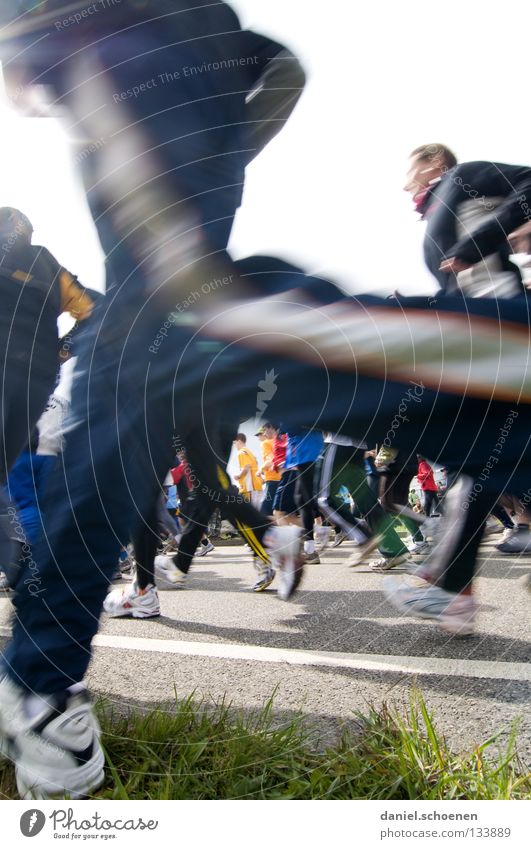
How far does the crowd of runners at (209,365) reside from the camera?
35.3 inches

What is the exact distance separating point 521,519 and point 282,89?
0.79 metres

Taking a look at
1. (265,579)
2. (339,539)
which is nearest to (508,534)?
(339,539)

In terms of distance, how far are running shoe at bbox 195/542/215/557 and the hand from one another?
22.3 inches

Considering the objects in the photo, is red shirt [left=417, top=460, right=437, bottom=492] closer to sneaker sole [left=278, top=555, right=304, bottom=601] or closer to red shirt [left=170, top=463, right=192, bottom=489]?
sneaker sole [left=278, top=555, right=304, bottom=601]

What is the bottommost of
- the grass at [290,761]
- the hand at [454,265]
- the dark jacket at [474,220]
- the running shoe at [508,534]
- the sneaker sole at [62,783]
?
the sneaker sole at [62,783]

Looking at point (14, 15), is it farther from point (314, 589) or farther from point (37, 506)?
point (314, 589)

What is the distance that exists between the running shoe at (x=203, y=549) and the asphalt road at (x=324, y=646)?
0.01 metres

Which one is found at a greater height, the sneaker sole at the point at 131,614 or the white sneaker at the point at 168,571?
the white sneaker at the point at 168,571

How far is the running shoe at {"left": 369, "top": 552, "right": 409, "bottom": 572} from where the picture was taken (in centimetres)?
99

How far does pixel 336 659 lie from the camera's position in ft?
3.32

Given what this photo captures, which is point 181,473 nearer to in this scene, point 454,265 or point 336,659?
point 336,659

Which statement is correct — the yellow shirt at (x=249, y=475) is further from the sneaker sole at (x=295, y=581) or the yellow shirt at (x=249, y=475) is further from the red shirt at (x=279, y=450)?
the sneaker sole at (x=295, y=581)

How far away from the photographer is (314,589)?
3.27 ft

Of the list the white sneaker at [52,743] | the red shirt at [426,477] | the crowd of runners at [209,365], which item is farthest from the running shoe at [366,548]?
the white sneaker at [52,743]
